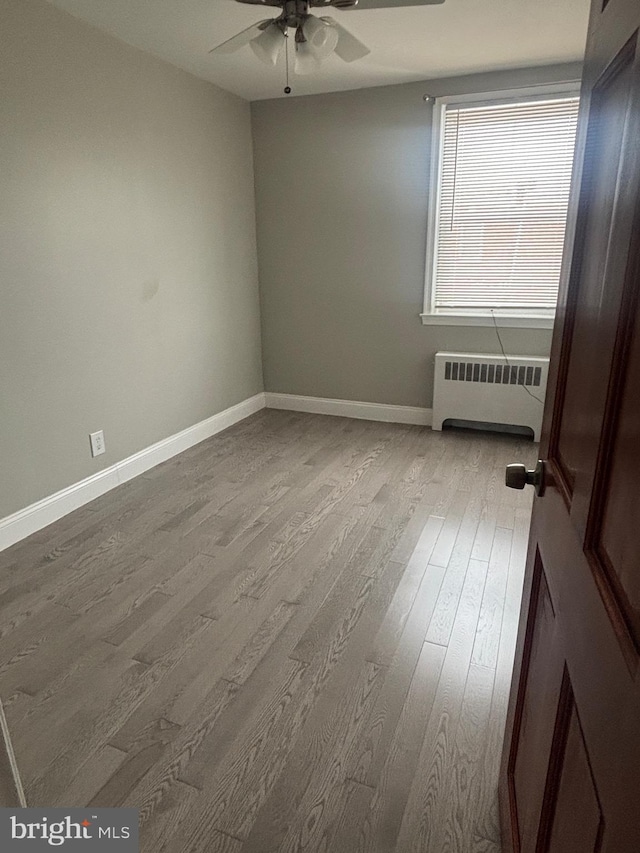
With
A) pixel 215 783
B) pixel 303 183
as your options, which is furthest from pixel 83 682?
pixel 303 183

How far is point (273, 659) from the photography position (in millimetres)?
1845

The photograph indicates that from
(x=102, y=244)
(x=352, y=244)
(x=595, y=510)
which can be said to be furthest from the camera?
(x=352, y=244)

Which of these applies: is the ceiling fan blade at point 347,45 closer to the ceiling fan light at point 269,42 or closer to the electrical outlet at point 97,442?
the ceiling fan light at point 269,42

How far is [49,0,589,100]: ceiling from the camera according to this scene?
2.47 m

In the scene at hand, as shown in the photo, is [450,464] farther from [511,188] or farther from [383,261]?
[511,188]

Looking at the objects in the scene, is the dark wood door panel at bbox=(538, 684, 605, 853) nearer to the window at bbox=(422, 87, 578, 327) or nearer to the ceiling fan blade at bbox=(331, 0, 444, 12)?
the ceiling fan blade at bbox=(331, 0, 444, 12)

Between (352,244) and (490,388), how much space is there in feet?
4.93

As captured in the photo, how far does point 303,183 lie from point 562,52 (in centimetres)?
186

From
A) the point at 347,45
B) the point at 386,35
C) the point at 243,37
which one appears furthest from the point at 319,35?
the point at 386,35

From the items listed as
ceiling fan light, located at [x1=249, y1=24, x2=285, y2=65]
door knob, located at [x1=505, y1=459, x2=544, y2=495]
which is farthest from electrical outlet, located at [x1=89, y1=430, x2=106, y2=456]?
door knob, located at [x1=505, y1=459, x2=544, y2=495]

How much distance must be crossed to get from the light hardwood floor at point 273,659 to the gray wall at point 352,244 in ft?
4.32

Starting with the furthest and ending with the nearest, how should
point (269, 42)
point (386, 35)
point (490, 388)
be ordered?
1. point (490, 388)
2. point (386, 35)
3. point (269, 42)

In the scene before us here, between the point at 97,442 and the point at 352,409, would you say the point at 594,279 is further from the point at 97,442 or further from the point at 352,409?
the point at 352,409

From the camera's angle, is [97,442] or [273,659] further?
[97,442]
